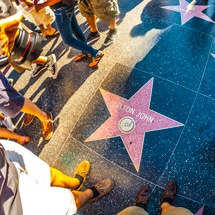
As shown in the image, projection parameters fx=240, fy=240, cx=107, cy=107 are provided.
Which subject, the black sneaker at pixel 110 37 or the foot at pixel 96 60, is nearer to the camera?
the foot at pixel 96 60

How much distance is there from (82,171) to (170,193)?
0.93 metres

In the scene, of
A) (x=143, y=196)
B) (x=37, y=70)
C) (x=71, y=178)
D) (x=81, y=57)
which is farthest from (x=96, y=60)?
(x=143, y=196)

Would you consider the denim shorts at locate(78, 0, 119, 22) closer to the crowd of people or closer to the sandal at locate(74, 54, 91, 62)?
the crowd of people

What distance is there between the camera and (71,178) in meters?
2.31

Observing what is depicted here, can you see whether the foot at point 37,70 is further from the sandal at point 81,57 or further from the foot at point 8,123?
the foot at point 8,123

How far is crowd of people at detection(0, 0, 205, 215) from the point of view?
1518 millimetres

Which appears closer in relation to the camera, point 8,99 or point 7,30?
point 7,30

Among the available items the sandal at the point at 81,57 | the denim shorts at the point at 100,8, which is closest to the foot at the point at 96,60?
the sandal at the point at 81,57

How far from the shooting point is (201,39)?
3477 mm

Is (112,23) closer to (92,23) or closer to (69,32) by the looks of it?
(92,23)

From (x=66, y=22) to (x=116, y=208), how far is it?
2.07 m

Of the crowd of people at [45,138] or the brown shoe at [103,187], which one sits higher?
the crowd of people at [45,138]

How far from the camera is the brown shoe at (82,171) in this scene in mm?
2528

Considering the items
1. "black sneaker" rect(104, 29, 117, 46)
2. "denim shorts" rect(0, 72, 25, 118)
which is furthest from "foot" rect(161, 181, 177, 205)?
"black sneaker" rect(104, 29, 117, 46)
